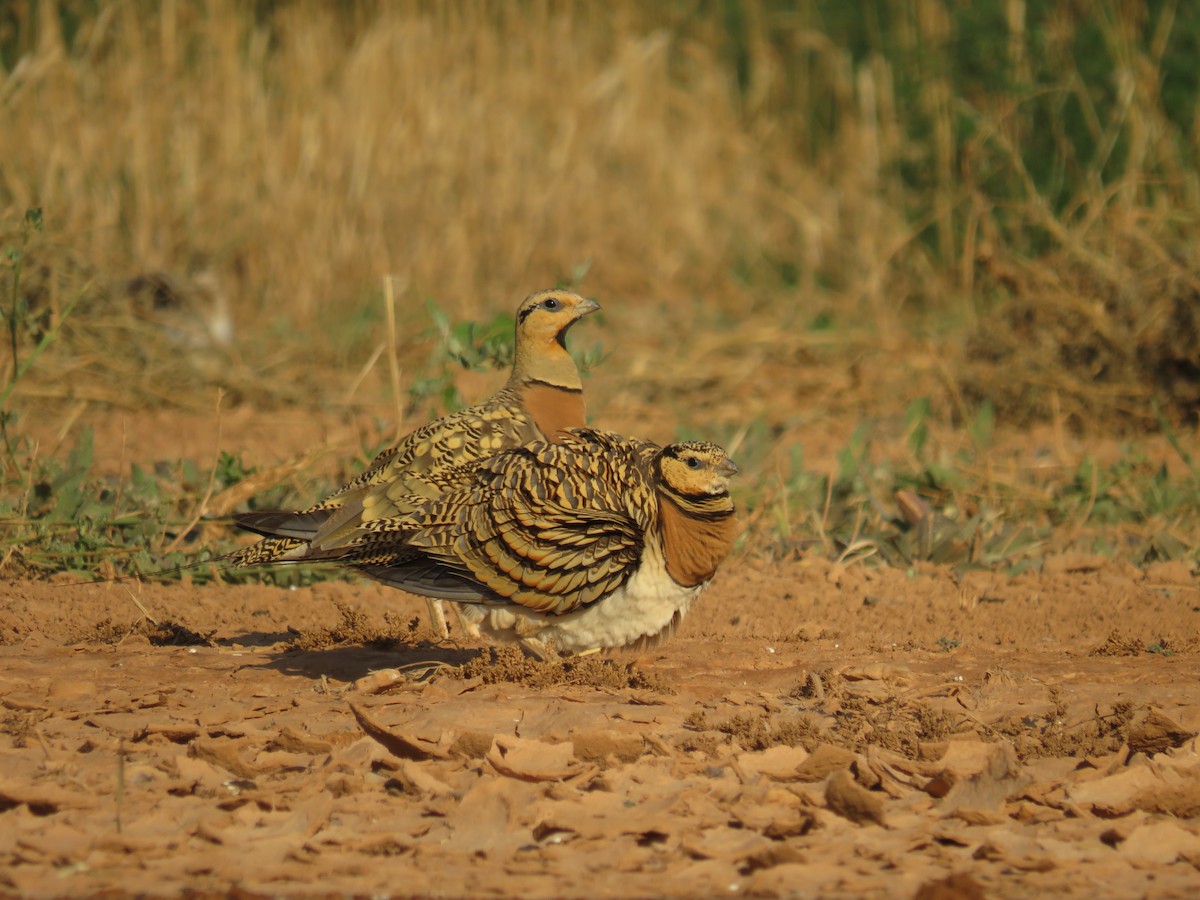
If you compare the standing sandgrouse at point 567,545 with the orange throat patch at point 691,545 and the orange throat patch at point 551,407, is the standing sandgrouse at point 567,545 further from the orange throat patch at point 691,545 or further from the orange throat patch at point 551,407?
the orange throat patch at point 551,407

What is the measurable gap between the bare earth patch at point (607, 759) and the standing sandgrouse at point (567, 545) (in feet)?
0.54

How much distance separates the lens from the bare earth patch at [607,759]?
9.89 feet

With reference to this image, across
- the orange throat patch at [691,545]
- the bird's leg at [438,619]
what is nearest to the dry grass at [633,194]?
the bird's leg at [438,619]

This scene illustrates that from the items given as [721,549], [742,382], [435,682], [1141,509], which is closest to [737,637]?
[721,549]

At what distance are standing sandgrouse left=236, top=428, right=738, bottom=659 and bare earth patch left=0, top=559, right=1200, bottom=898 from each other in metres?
0.17

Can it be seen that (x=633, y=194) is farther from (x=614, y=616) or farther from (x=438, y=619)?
(x=614, y=616)

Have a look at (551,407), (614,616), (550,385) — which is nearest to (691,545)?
(614,616)

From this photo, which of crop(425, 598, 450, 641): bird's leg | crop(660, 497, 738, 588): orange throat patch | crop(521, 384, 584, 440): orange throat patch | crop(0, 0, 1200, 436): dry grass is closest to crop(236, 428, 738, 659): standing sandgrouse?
crop(660, 497, 738, 588): orange throat patch

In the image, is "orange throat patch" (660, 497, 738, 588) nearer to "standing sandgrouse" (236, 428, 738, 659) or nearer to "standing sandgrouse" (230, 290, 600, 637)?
"standing sandgrouse" (236, 428, 738, 659)

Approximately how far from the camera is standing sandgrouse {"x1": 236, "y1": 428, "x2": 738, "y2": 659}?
4.12 meters

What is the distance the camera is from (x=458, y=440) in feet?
15.9

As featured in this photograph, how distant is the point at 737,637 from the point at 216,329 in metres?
5.00

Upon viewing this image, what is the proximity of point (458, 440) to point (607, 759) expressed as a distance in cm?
155

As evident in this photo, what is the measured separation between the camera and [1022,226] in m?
9.75
